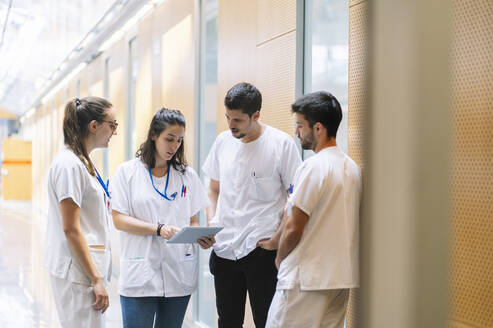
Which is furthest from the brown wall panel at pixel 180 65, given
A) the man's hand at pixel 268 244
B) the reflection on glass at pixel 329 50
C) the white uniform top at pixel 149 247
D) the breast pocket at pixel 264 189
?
the man's hand at pixel 268 244

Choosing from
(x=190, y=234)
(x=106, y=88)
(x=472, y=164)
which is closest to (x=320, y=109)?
(x=472, y=164)

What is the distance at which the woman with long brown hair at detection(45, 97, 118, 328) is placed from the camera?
229cm

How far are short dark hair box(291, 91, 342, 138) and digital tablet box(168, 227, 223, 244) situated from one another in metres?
0.77

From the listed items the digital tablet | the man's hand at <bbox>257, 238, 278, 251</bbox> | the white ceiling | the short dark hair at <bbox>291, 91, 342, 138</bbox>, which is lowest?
the man's hand at <bbox>257, 238, 278, 251</bbox>

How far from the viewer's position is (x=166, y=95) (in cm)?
614

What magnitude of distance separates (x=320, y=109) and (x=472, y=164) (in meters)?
0.69

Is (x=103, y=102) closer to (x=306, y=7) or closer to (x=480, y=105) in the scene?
(x=306, y=7)

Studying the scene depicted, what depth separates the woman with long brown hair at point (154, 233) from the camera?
2.77 meters

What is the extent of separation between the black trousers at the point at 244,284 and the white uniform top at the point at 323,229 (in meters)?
0.50

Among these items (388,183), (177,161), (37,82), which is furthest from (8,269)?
(37,82)

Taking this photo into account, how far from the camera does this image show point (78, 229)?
7.49ft

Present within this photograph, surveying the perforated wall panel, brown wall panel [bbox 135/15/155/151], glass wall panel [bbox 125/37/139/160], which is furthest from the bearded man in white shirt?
glass wall panel [bbox 125/37/139/160]

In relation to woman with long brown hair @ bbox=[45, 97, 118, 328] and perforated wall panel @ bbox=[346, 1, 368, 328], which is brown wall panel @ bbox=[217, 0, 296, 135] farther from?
woman with long brown hair @ bbox=[45, 97, 118, 328]

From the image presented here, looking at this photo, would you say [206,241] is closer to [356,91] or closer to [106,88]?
[356,91]
